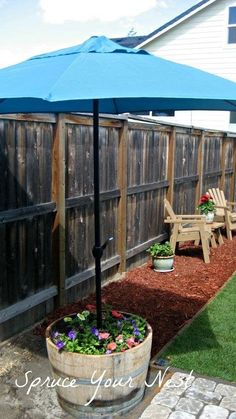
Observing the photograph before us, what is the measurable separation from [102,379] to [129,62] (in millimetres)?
2013

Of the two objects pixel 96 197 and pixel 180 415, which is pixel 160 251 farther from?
pixel 180 415

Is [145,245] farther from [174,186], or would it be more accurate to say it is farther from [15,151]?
[15,151]

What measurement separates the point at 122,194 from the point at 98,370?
3463mm

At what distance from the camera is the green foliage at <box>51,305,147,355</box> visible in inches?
124

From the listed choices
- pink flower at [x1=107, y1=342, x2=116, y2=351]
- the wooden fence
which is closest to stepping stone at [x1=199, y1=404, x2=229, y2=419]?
pink flower at [x1=107, y1=342, x2=116, y2=351]

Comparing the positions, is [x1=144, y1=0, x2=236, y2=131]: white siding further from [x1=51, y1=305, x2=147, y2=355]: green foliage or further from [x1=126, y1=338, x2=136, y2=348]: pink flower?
[x1=126, y1=338, x2=136, y2=348]: pink flower

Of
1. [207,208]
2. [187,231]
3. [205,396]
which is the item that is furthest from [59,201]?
[207,208]

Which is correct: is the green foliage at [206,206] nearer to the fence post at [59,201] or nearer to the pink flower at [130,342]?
the fence post at [59,201]

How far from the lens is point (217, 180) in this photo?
35.1ft

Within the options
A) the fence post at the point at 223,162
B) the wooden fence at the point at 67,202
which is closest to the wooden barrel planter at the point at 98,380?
the wooden fence at the point at 67,202

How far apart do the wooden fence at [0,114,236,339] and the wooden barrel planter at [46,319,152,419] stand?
49.4 inches

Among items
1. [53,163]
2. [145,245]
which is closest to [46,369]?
[53,163]

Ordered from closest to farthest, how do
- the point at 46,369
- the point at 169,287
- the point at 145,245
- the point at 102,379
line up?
the point at 102,379 < the point at 46,369 < the point at 169,287 < the point at 145,245

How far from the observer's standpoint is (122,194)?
20.5 ft
